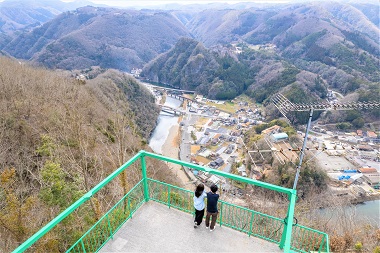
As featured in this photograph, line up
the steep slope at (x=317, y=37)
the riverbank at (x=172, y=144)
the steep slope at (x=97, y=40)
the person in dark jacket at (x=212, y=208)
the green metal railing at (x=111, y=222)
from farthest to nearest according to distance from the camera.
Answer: the steep slope at (x=97, y=40)
the steep slope at (x=317, y=37)
the riverbank at (x=172, y=144)
the person in dark jacket at (x=212, y=208)
the green metal railing at (x=111, y=222)

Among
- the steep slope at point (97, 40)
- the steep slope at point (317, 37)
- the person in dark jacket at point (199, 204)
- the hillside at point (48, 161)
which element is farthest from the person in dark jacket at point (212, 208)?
the steep slope at point (97, 40)

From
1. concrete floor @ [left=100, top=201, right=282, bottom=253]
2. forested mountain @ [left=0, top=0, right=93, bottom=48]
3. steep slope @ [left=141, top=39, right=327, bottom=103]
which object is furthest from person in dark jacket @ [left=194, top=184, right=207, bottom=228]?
forested mountain @ [left=0, top=0, right=93, bottom=48]

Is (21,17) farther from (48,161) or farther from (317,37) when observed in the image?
(48,161)

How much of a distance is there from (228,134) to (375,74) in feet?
148

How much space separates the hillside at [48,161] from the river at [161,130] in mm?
18513

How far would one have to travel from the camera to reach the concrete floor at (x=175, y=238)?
3.41 m

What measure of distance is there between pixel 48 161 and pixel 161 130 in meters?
40.1

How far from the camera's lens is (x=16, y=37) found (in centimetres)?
10412

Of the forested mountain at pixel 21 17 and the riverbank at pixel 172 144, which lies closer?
the riverbank at pixel 172 144

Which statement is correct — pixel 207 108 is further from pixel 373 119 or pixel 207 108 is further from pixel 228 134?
pixel 373 119

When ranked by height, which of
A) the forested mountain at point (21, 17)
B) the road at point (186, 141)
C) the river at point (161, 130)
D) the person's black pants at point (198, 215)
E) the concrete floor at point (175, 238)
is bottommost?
the river at point (161, 130)

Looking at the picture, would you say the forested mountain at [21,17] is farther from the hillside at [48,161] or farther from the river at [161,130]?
the hillside at [48,161]

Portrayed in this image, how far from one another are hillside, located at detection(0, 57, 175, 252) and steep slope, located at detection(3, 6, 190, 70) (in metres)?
62.5

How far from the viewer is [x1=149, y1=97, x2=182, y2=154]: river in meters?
41.8
